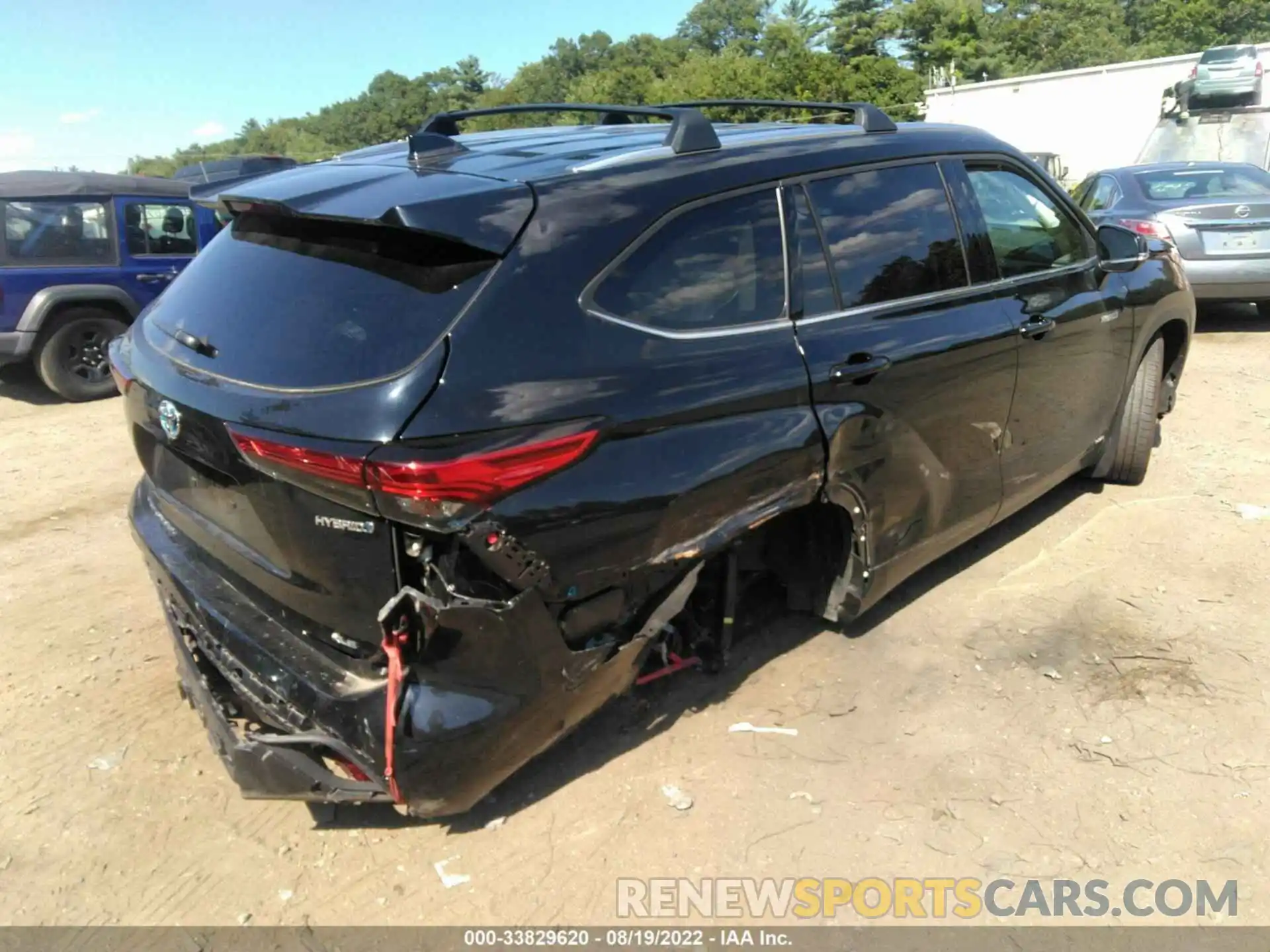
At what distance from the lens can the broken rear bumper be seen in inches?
94.3

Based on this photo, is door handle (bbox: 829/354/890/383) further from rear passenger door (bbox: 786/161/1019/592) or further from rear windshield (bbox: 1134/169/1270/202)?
rear windshield (bbox: 1134/169/1270/202)

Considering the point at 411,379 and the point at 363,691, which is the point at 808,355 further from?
the point at 363,691

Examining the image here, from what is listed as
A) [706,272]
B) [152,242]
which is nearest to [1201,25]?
[152,242]

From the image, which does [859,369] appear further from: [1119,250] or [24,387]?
[24,387]

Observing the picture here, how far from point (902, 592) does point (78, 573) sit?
365 cm

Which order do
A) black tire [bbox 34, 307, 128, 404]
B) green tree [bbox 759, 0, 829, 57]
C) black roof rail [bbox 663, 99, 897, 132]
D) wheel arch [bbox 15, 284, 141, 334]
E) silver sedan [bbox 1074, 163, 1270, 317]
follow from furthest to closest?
green tree [bbox 759, 0, 829, 57] → silver sedan [bbox 1074, 163, 1270, 317] → black tire [bbox 34, 307, 128, 404] → wheel arch [bbox 15, 284, 141, 334] → black roof rail [bbox 663, 99, 897, 132]

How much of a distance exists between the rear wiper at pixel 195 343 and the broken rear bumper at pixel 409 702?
2.17 feet

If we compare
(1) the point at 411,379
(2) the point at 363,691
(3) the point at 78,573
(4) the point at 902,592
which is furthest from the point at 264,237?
(4) the point at 902,592

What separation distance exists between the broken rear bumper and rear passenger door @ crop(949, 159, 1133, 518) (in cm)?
210

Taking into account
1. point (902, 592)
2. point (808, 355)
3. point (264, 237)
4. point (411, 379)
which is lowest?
point (902, 592)

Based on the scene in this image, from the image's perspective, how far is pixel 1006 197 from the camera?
405 cm

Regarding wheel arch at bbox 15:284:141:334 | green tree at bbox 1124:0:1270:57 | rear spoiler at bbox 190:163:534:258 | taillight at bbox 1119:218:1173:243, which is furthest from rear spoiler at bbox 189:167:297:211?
green tree at bbox 1124:0:1270:57

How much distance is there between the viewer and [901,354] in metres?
3.27

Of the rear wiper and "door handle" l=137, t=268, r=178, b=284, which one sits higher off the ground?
the rear wiper
